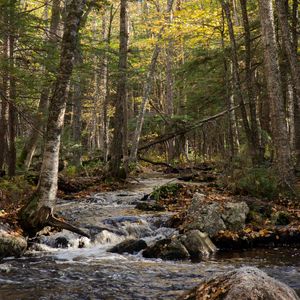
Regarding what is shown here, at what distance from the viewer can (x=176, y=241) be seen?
8.51 m

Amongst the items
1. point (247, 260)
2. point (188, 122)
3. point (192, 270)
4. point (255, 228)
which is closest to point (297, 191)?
point (255, 228)

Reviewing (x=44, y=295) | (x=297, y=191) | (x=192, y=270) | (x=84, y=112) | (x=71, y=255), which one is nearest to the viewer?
(x=44, y=295)

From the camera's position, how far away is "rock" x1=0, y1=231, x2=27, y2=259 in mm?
8039

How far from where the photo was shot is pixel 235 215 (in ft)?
32.1

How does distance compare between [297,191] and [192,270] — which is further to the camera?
[297,191]

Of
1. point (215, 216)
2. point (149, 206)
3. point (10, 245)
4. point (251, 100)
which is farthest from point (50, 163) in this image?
point (251, 100)

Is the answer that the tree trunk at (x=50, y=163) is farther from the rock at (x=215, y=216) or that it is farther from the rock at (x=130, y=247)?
the rock at (x=215, y=216)

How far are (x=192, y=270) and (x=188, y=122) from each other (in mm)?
13750

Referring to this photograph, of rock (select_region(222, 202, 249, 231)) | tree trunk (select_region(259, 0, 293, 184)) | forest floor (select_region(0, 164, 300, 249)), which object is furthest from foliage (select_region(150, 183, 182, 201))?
tree trunk (select_region(259, 0, 293, 184))

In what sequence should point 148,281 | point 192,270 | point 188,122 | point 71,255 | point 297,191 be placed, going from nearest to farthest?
point 148,281 < point 192,270 < point 71,255 < point 297,191 < point 188,122

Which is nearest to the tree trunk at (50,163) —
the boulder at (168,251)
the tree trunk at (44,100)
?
the boulder at (168,251)

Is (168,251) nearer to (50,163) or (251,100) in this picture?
(50,163)

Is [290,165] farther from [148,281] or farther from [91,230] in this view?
[148,281]

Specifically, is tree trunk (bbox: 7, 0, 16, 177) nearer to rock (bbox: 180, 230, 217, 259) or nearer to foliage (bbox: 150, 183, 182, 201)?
rock (bbox: 180, 230, 217, 259)
